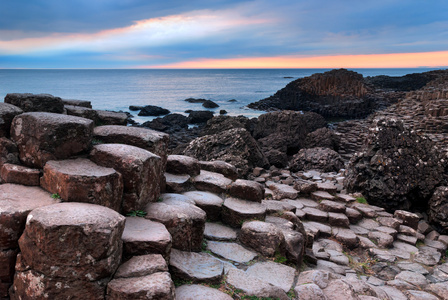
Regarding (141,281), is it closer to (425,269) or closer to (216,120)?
(425,269)

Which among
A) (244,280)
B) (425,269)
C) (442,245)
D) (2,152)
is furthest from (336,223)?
(2,152)

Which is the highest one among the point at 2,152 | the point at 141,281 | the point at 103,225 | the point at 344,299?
the point at 2,152

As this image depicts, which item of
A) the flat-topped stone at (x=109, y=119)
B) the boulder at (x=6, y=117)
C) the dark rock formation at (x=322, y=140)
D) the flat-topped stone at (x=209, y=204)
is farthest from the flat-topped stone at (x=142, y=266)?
the dark rock formation at (x=322, y=140)

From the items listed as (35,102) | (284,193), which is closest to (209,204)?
(35,102)

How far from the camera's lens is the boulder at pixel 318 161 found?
11.5m

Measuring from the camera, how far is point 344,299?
3627 mm

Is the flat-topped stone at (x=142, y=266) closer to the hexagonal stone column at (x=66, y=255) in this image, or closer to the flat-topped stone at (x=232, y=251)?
the hexagonal stone column at (x=66, y=255)

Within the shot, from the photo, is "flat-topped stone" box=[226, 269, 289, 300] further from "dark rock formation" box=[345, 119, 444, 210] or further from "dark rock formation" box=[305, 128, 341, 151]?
"dark rock formation" box=[305, 128, 341, 151]

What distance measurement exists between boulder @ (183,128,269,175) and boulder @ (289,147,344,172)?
2.24 metres

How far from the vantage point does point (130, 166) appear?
3.74 m

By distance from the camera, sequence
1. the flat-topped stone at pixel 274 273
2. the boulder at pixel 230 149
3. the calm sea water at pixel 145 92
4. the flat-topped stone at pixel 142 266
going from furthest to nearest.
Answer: the calm sea water at pixel 145 92, the boulder at pixel 230 149, the flat-topped stone at pixel 274 273, the flat-topped stone at pixel 142 266

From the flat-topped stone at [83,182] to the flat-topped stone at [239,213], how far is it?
1897mm

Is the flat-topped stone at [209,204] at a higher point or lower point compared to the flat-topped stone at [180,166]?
lower

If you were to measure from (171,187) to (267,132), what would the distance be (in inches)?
527
